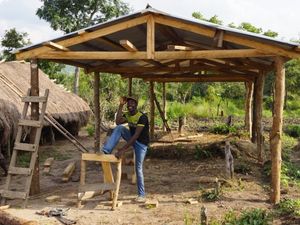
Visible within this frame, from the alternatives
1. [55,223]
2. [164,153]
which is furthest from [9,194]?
[164,153]

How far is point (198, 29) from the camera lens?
8.09 metres

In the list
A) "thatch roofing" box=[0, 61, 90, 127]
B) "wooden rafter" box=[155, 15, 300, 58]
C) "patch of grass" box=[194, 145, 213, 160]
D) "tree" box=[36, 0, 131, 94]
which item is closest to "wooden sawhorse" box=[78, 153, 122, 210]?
"wooden rafter" box=[155, 15, 300, 58]

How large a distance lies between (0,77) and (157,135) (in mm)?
7499

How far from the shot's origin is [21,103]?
1377cm

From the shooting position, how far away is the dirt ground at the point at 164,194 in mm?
7420

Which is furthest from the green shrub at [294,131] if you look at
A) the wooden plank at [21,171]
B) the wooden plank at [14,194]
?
the wooden plank at [14,194]

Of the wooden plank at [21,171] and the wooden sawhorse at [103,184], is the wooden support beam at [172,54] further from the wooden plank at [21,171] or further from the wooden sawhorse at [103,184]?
the wooden plank at [21,171]

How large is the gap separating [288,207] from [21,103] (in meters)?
9.14

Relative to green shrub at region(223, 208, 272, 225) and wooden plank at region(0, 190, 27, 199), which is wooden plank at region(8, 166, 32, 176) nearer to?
wooden plank at region(0, 190, 27, 199)

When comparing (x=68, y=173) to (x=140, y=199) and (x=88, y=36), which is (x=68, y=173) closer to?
(x=140, y=199)

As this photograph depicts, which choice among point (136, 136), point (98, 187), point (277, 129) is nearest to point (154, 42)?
point (136, 136)

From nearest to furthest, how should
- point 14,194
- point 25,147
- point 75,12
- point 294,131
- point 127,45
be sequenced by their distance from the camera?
1. point 127,45
2. point 14,194
3. point 25,147
4. point 294,131
5. point 75,12

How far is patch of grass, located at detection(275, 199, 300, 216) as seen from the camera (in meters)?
7.23

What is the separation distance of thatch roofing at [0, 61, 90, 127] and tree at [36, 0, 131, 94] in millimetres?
6700
